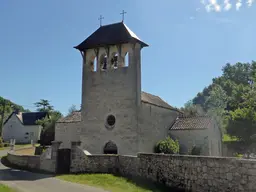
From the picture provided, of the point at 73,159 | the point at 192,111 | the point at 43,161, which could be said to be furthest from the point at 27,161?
the point at 192,111

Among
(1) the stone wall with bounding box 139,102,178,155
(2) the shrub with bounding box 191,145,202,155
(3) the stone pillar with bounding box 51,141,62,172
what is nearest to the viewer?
(3) the stone pillar with bounding box 51,141,62,172

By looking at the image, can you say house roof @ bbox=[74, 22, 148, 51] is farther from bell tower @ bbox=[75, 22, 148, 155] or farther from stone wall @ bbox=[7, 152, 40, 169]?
stone wall @ bbox=[7, 152, 40, 169]

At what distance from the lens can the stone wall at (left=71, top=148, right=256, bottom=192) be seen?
8.00 m

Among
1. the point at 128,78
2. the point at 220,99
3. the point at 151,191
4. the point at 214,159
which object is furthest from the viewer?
the point at 220,99

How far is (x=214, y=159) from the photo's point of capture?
29.3ft

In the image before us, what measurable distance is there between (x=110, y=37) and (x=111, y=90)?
13.8ft

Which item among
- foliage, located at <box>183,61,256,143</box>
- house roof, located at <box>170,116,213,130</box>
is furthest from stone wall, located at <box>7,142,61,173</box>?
foliage, located at <box>183,61,256,143</box>

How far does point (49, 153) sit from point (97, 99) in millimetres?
5316

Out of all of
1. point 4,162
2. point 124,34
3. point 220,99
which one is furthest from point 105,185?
point 220,99

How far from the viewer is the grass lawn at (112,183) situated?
35.4 ft

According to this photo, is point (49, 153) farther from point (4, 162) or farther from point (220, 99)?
point (220, 99)

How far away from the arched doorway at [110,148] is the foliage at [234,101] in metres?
10.8

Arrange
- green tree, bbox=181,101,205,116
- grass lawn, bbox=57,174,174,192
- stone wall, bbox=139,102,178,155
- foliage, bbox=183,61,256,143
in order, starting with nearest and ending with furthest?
grass lawn, bbox=57,174,174,192 → stone wall, bbox=139,102,178,155 → foliage, bbox=183,61,256,143 → green tree, bbox=181,101,205,116

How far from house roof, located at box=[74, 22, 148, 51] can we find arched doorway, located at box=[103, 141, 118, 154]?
746 cm
